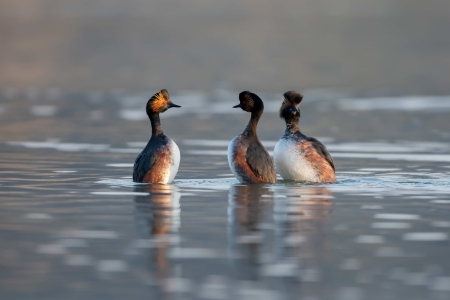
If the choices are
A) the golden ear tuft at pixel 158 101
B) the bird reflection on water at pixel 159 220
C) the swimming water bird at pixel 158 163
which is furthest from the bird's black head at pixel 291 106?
the bird reflection on water at pixel 159 220

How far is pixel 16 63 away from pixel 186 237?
5026 cm

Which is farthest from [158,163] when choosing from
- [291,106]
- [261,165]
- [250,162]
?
[291,106]

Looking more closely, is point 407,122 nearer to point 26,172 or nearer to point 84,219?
point 26,172

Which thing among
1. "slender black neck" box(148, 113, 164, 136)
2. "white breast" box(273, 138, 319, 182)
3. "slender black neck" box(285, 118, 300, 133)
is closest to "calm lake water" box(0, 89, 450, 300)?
"white breast" box(273, 138, 319, 182)

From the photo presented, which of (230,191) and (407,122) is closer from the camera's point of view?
(230,191)

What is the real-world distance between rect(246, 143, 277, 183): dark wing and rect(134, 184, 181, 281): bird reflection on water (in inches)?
45.8

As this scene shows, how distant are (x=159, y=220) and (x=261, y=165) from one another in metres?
3.69

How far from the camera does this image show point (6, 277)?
1017 centimetres

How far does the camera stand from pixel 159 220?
42.3 feet

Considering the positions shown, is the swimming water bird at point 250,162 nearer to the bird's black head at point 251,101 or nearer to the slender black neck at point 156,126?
the bird's black head at point 251,101

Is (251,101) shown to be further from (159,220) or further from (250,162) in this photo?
(159,220)

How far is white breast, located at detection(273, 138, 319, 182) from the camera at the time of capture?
54.7ft

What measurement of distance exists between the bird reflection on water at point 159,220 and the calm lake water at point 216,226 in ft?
0.07

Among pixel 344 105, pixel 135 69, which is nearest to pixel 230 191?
pixel 344 105
